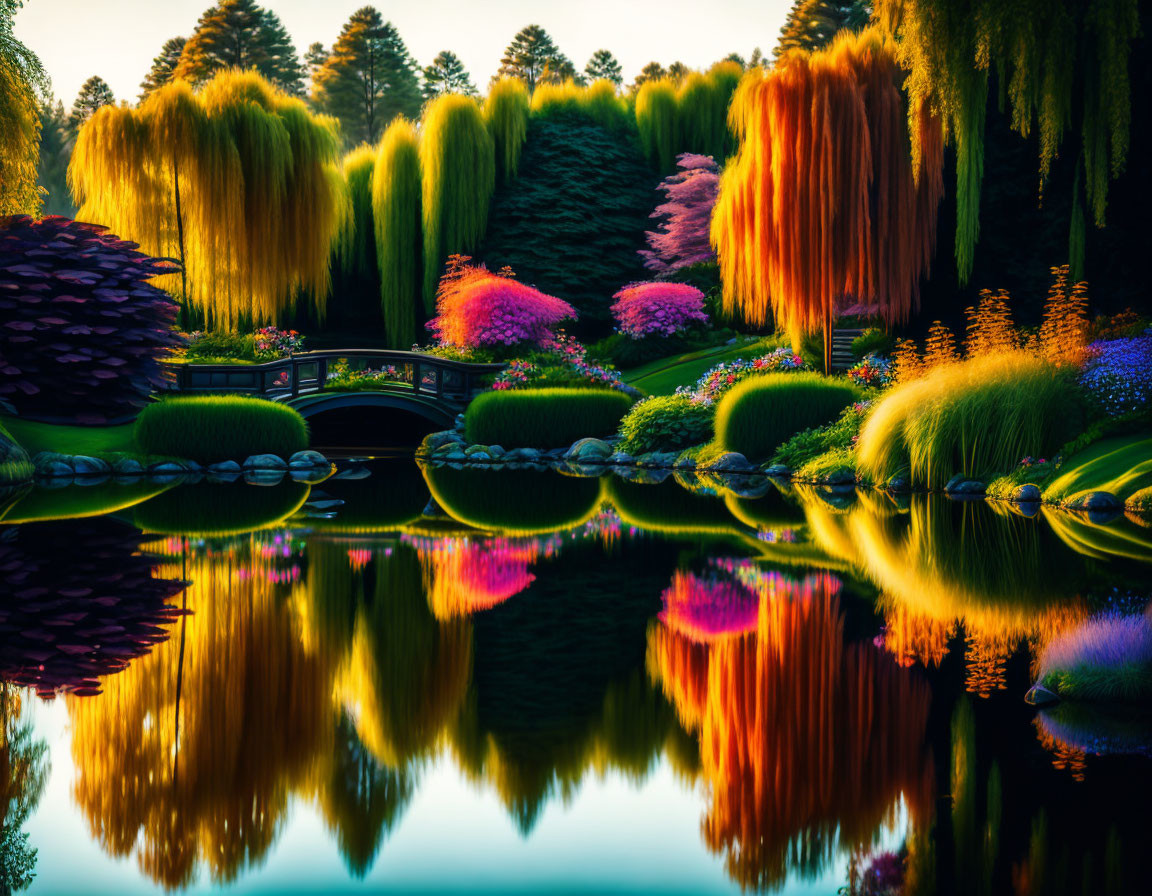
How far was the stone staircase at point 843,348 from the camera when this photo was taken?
1900 cm

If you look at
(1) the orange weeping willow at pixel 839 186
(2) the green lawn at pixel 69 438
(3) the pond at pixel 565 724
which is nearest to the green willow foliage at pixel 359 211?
(2) the green lawn at pixel 69 438

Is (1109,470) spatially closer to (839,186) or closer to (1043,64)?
(1043,64)

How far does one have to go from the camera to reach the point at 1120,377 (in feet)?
39.4

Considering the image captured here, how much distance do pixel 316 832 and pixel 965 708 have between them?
2392 millimetres

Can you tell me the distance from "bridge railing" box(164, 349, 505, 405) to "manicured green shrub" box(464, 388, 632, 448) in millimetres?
1965

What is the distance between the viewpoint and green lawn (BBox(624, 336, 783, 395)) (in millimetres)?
22891

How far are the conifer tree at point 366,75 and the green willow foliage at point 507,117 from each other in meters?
24.2

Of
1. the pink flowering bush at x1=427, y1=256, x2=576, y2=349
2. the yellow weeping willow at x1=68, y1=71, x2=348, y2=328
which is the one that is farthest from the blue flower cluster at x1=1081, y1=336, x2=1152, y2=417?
the yellow weeping willow at x1=68, y1=71, x2=348, y2=328

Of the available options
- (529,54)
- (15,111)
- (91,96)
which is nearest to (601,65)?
(529,54)

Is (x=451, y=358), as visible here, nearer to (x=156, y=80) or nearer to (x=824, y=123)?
(x=824, y=123)

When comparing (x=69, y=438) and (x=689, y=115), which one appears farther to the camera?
(x=689, y=115)

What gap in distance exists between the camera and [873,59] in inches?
674

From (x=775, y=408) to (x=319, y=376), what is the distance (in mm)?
8842

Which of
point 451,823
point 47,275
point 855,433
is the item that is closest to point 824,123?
point 855,433
